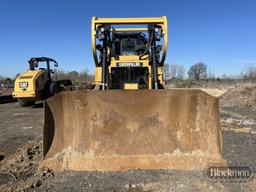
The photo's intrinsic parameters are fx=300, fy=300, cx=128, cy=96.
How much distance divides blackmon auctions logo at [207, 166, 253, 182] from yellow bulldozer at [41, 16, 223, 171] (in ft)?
0.48

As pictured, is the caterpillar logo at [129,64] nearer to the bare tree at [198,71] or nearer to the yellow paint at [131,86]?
the yellow paint at [131,86]

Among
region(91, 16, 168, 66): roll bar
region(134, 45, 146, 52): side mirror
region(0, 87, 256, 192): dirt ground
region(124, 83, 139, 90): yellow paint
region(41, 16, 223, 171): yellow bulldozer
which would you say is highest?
region(91, 16, 168, 66): roll bar

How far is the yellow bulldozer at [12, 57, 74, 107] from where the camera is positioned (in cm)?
1282

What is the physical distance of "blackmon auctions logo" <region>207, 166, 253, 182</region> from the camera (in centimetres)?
407

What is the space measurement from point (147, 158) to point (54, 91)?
10.5 meters

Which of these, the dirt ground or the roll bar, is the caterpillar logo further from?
the dirt ground

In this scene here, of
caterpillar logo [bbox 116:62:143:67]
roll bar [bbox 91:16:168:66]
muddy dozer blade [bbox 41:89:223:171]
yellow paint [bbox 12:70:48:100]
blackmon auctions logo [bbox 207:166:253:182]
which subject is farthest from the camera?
yellow paint [bbox 12:70:48:100]

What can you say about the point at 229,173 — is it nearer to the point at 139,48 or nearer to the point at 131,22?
the point at 131,22

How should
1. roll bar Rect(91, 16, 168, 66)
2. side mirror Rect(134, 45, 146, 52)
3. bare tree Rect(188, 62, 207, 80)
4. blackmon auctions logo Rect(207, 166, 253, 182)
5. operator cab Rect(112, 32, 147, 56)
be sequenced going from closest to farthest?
blackmon auctions logo Rect(207, 166, 253, 182) < roll bar Rect(91, 16, 168, 66) < side mirror Rect(134, 45, 146, 52) < operator cab Rect(112, 32, 147, 56) < bare tree Rect(188, 62, 207, 80)

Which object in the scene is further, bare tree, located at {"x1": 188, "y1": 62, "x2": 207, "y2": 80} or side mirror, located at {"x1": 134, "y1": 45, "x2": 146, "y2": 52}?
bare tree, located at {"x1": 188, "y1": 62, "x2": 207, "y2": 80}

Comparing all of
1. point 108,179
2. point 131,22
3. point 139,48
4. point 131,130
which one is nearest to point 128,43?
point 139,48

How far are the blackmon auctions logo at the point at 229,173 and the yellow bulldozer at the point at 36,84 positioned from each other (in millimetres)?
10048

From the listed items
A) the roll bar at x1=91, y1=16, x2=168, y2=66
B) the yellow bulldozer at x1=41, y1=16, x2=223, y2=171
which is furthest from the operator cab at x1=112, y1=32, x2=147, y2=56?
the yellow bulldozer at x1=41, y1=16, x2=223, y2=171

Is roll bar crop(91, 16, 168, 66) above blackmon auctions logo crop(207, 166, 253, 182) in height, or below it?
above
